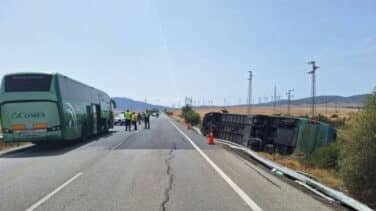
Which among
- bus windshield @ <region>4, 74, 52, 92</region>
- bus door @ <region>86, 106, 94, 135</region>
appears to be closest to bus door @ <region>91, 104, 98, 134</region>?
bus door @ <region>86, 106, 94, 135</region>

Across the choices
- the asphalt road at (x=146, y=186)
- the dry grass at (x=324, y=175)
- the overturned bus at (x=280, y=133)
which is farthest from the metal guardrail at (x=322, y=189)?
the overturned bus at (x=280, y=133)

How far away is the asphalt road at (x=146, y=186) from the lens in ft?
31.3

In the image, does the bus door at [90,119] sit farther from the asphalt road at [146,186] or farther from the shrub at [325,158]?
the shrub at [325,158]

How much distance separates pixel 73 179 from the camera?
13391mm

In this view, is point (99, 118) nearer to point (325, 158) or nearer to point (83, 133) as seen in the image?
point (83, 133)

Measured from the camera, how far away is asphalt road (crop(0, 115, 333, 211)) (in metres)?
9.55

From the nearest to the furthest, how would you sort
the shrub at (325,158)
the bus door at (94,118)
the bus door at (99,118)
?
the shrub at (325,158), the bus door at (94,118), the bus door at (99,118)

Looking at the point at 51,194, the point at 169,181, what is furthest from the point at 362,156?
the point at 51,194

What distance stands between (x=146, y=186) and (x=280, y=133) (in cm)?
1485

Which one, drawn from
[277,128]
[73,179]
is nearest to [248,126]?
[277,128]

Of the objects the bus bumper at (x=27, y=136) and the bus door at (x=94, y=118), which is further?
the bus door at (x=94, y=118)

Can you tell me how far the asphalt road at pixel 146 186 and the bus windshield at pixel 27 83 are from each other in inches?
213

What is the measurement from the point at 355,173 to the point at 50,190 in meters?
6.55

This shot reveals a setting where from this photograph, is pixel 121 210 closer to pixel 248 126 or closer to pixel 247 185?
pixel 247 185
